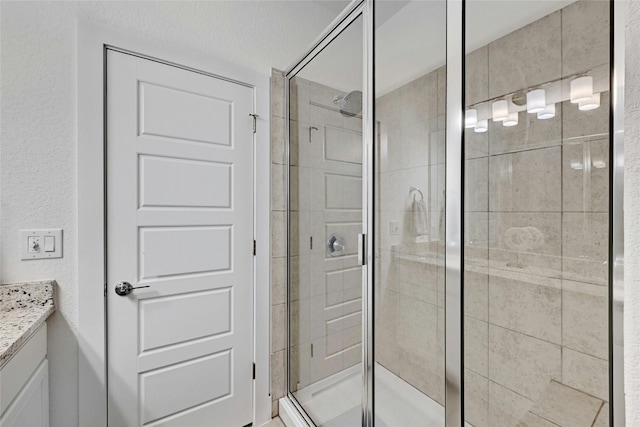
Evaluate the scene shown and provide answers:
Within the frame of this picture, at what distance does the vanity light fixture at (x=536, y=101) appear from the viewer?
112 centimetres

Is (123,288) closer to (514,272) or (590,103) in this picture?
(514,272)

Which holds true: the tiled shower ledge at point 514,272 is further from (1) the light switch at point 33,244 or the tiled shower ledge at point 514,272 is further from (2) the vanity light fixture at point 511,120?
(1) the light switch at point 33,244

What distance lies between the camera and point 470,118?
110cm

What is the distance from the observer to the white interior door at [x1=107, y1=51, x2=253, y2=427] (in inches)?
56.1

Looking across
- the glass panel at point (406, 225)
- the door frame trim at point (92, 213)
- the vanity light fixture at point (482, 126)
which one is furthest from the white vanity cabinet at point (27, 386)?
the vanity light fixture at point (482, 126)

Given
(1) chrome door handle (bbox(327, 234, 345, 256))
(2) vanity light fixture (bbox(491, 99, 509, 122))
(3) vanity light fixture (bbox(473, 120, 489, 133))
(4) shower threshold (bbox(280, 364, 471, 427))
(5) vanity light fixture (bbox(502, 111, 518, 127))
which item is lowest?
(4) shower threshold (bbox(280, 364, 471, 427))

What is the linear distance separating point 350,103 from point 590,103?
861 mm

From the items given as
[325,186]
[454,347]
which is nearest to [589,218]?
[454,347]

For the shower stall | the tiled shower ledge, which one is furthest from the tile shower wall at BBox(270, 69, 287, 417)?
the tiled shower ledge

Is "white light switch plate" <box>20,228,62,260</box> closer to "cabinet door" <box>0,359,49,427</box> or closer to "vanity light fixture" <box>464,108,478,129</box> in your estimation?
"cabinet door" <box>0,359,49,427</box>

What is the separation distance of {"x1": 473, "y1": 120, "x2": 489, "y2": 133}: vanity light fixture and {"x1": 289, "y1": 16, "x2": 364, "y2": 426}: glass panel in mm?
468

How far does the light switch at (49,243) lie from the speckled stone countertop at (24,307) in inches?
5.3

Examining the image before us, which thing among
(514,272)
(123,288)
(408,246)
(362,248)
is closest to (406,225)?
(408,246)

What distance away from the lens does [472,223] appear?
1.11 meters
